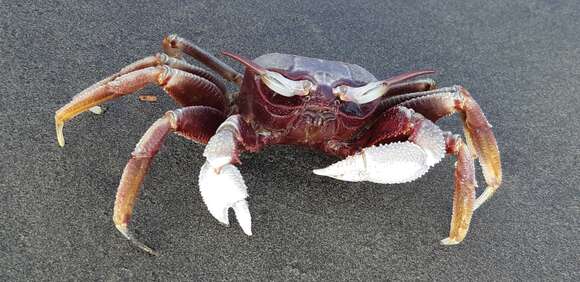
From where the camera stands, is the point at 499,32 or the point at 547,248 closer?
the point at 547,248

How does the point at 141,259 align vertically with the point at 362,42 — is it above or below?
below

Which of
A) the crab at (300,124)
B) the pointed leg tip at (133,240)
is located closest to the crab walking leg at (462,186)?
the crab at (300,124)

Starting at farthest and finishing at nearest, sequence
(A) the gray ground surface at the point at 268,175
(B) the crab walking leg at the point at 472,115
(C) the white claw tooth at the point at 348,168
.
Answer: (B) the crab walking leg at the point at 472,115, (A) the gray ground surface at the point at 268,175, (C) the white claw tooth at the point at 348,168

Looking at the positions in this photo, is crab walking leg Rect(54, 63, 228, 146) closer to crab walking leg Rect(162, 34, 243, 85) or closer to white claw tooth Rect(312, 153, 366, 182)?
crab walking leg Rect(162, 34, 243, 85)

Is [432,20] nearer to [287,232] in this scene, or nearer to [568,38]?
[568,38]

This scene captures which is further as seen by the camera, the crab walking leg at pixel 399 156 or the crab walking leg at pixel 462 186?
the crab walking leg at pixel 462 186

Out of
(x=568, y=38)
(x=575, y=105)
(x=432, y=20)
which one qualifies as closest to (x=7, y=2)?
(x=432, y=20)

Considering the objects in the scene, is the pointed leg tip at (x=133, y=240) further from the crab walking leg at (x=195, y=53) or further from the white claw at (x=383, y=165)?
the crab walking leg at (x=195, y=53)
